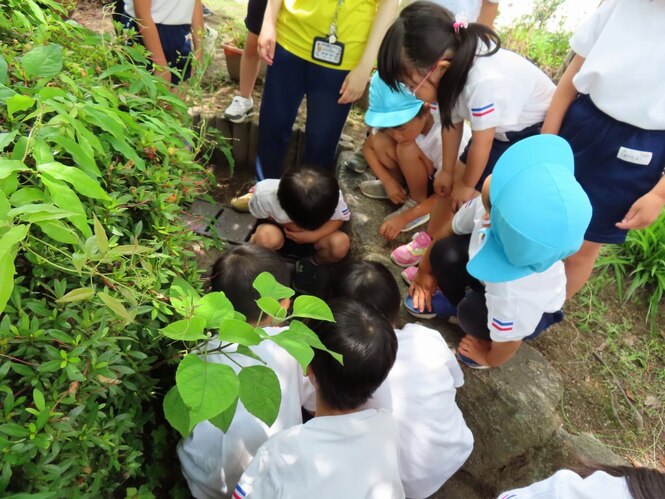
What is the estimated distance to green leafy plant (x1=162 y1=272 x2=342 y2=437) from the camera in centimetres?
76

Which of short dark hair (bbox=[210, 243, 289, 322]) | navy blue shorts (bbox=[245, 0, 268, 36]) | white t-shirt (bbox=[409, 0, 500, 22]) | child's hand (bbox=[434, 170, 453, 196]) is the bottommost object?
short dark hair (bbox=[210, 243, 289, 322])

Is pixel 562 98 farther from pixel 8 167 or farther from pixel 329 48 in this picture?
pixel 8 167

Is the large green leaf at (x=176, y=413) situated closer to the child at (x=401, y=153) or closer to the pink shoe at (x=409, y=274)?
the pink shoe at (x=409, y=274)

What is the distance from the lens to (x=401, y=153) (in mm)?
3324

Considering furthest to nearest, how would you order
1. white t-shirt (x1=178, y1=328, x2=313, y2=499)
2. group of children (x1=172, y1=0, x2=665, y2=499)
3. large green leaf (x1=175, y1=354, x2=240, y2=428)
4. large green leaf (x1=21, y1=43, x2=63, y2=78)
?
white t-shirt (x1=178, y1=328, x2=313, y2=499) < group of children (x1=172, y1=0, x2=665, y2=499) < large green leaf (x1=21, y1=43, x2=63, y2=78) < large green leaf (x1=175, y1=354, x2=240, y2=428)

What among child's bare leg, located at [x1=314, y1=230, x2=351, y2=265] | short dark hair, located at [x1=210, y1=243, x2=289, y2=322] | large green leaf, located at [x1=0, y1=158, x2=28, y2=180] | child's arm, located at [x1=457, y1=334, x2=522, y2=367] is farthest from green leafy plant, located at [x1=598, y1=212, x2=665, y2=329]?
large green leaf, located at [x1=0, y1=158, x2=28, y2=180]

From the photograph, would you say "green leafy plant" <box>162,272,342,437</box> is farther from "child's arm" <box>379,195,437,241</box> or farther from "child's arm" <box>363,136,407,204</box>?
"child's arm" <box>363,136,407,204</box>

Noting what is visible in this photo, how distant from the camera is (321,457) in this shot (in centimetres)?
144

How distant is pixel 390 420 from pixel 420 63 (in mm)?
1713

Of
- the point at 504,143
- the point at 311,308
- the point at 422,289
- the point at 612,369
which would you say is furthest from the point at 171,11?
the point at 612,369

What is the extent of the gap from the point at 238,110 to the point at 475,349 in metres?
2.68

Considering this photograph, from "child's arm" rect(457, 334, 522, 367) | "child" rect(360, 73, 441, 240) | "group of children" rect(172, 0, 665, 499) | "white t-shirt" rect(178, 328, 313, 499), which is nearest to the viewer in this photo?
"group of children" rect(172, 0, 665, 499)

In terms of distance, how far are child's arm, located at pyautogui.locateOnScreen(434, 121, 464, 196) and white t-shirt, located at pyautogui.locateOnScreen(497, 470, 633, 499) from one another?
1.86 metres

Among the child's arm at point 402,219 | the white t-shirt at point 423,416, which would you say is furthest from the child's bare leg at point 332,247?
the white t-shirt at point 423,416
